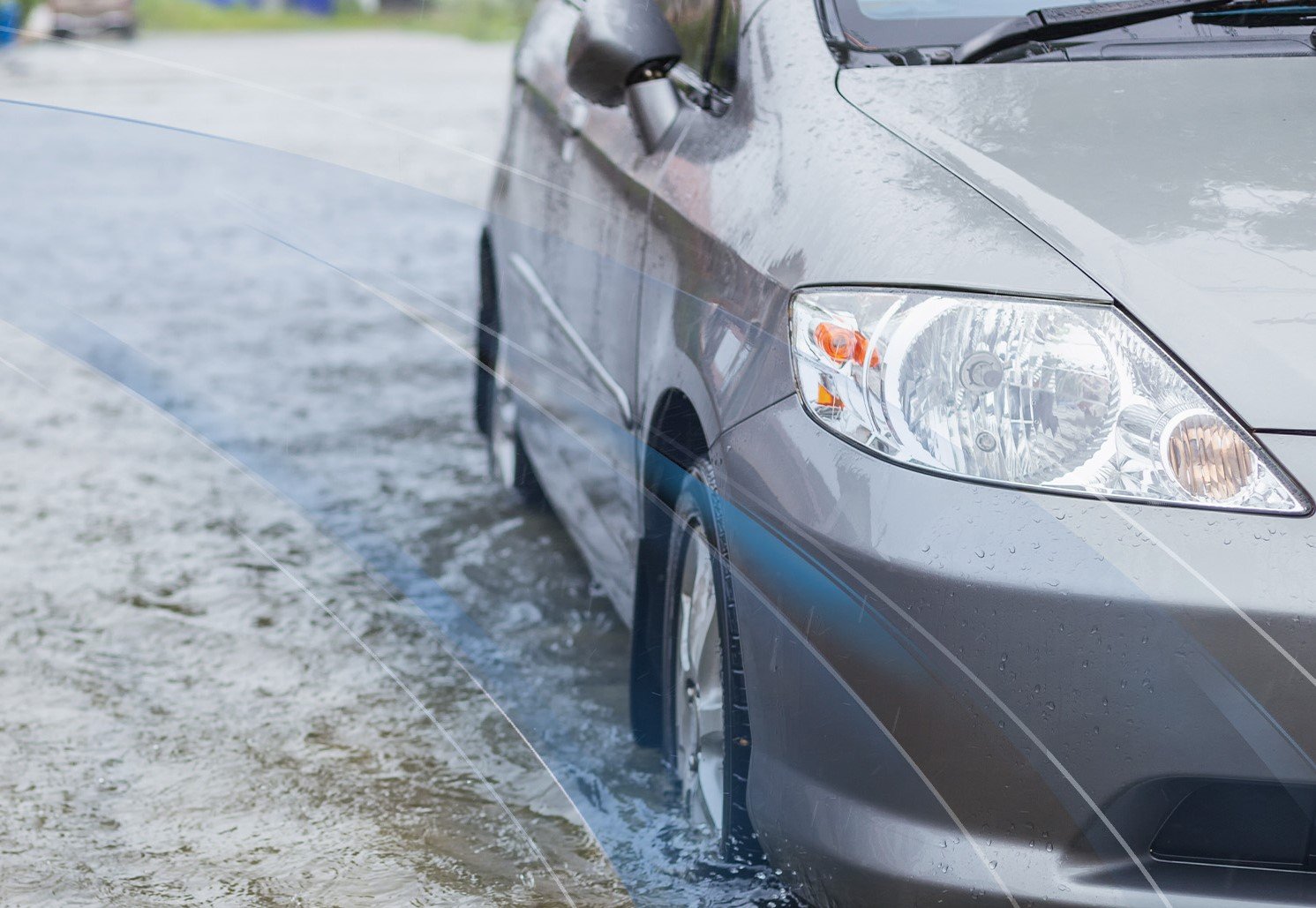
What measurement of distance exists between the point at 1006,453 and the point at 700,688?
0.84 m

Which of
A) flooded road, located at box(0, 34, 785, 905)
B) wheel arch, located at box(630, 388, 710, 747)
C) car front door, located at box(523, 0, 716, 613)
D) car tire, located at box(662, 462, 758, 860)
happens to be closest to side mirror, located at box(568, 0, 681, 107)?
car front door, located at box(523, 0, 716, 613)

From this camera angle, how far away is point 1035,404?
6.22ft

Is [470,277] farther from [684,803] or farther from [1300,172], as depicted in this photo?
[1300,172]

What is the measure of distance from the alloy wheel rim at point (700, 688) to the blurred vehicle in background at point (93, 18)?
24.1m

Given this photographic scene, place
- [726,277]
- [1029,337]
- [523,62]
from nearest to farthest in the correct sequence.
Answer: [1029,337]
[726,277]
[523,62]

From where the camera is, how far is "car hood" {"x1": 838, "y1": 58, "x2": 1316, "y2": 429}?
1.85m

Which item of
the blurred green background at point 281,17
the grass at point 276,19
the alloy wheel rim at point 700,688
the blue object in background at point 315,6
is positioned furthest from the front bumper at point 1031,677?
the blue object in background at point 315,6

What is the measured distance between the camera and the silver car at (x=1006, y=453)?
177 centimetres

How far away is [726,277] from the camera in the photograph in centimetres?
233

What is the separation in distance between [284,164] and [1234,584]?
11.2 metres

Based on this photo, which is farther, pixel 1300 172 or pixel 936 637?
pixel 1300 172

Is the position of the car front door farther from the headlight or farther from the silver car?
the headlight

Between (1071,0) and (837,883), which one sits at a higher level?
(1071,0)

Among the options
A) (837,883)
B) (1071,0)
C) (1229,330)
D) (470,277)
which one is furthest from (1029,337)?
(470,277)
